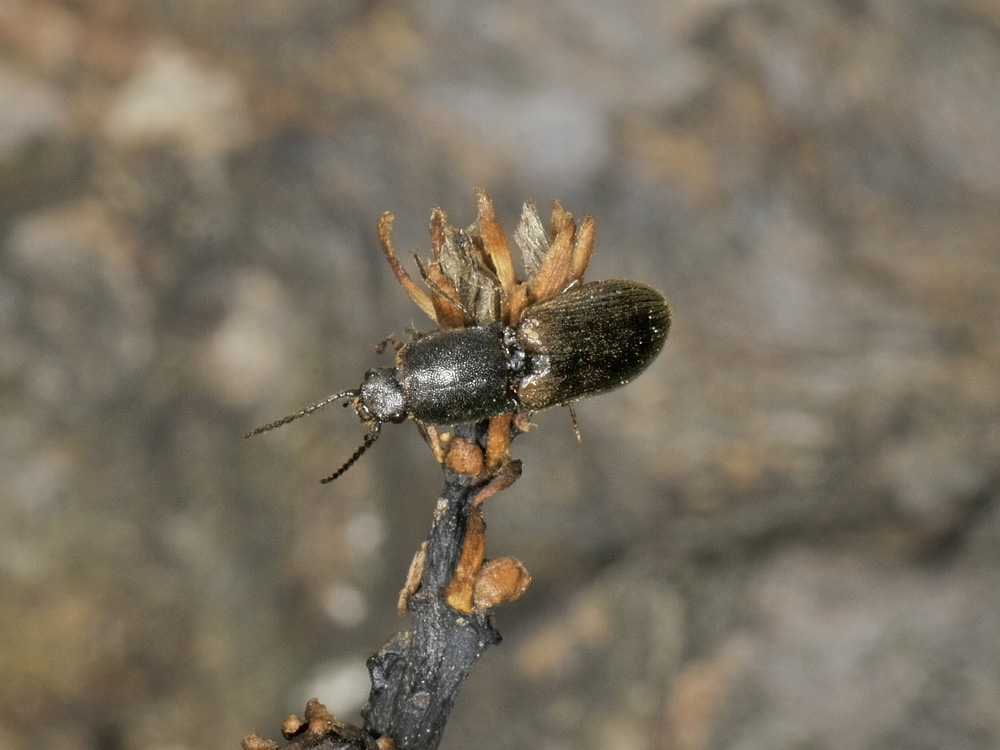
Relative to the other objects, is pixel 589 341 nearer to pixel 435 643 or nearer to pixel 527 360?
pixel 527 360

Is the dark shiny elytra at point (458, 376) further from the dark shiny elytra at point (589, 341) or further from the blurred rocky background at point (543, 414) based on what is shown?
the blurred rocky background at point (543, 414)

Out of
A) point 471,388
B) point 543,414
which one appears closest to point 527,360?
point 471,388

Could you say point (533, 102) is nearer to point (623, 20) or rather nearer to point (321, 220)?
point (623, 20)

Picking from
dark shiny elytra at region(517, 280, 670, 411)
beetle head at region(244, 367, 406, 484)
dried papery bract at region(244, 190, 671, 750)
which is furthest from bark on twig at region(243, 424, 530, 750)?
beetle head at region(244, 367, 406, 484)

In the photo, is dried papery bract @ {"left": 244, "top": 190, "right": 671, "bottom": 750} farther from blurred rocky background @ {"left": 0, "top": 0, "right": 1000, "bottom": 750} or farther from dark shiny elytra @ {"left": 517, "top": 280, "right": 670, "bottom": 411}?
blurred rocky background @ {"left": 0, "top": 0, "right": 1000, "bottom": 750}

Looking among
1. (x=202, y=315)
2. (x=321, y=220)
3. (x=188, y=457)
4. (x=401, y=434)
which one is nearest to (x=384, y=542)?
(x=401, y=434)
